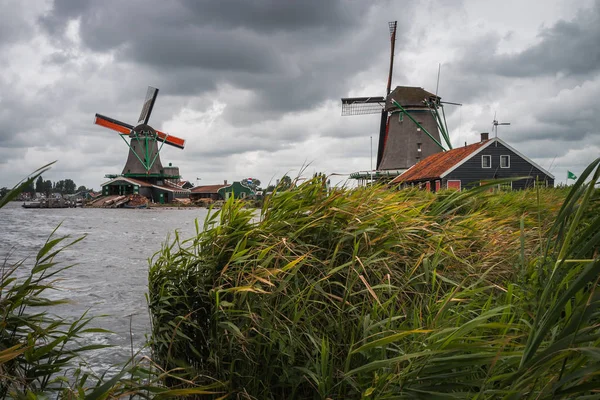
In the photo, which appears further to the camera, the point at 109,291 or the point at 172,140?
the point at 172,140

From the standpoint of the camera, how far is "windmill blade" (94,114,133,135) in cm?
6569

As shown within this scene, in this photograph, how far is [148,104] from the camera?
69750 millimetres

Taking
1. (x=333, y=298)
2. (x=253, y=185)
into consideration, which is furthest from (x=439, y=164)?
(x=333, y=298)

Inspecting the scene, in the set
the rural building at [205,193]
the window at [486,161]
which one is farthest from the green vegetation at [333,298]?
the rural building at [205,193]

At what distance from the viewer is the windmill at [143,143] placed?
67.8 meters

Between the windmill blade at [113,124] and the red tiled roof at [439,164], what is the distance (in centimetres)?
4942

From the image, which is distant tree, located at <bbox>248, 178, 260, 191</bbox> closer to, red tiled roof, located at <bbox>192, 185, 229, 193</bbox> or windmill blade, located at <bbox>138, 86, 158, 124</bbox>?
red tiled roof, located at <bbox>192, 185, 229, 193</bbox>

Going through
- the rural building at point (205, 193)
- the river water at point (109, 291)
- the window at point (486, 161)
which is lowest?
the river water at point (109, 291)

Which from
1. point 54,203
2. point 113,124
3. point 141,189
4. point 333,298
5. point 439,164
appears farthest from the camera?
point 54,203

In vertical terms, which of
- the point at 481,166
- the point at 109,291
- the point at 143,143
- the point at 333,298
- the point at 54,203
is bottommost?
the point at 109,291

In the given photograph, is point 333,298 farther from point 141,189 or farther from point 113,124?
point 113,124

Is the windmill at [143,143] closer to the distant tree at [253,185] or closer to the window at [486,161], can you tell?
the distant tree at [253,185]

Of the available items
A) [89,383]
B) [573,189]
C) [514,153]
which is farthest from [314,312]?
[514,153]

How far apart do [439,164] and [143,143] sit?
165 ft
